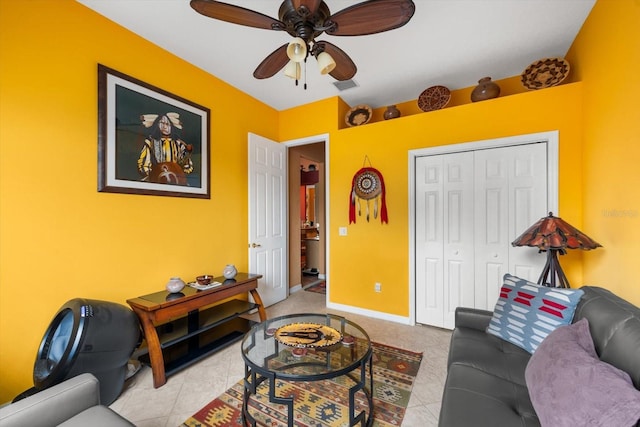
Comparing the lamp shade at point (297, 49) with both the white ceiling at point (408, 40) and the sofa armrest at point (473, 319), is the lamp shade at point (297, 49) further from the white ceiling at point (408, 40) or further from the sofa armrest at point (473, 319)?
the sofa armrest at point (473, 319)

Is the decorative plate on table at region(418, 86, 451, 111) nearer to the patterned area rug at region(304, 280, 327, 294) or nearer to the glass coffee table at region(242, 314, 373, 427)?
the glass coffee table at region(242, 314, 373, 427)

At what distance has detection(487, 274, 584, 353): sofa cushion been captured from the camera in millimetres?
1473

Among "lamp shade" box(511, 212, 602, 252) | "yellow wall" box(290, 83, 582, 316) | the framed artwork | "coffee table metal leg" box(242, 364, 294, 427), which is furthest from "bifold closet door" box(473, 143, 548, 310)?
the framed artwork

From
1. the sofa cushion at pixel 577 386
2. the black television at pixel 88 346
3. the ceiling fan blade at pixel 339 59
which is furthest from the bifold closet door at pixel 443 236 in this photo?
the black television at pixel 88 346

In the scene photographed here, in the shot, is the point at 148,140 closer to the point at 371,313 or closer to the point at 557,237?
the point at 371,313

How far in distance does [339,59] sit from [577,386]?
6.70 feet

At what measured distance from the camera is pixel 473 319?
6.23 feet

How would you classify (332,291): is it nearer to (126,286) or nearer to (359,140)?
(359,140)

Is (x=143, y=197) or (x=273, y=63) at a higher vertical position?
(x=273, y=63)

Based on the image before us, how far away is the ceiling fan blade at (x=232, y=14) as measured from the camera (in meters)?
1.37

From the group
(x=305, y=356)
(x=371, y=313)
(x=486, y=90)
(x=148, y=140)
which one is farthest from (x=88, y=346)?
(x=486, y=90)

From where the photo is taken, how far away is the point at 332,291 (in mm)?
3570

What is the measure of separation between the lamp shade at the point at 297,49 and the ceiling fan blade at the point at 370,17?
17 cm

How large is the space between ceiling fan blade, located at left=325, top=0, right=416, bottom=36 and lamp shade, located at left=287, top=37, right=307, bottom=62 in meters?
0.17
